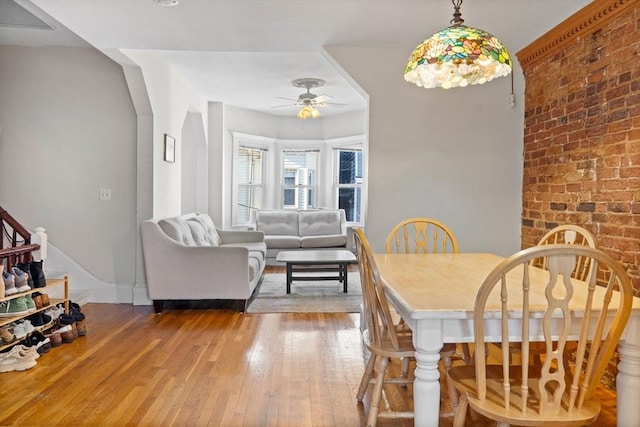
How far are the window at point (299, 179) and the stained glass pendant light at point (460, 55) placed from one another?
5982mm

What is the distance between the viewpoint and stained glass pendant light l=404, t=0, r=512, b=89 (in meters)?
2.01

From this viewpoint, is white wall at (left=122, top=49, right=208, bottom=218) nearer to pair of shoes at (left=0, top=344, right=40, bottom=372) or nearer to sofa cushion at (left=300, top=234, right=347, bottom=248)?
pair of shoes at (left=0, top=344, right=40, bottom=372)

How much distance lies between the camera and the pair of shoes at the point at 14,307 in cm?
287

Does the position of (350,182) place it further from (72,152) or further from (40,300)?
(40,300)

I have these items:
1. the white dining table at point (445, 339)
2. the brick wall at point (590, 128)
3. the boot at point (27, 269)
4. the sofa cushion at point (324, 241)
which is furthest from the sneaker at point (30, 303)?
the sofa cushion at point (324, 241)

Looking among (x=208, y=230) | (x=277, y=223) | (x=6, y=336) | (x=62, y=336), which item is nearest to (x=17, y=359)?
(x=6, y=336)

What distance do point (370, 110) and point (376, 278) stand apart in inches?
82.6

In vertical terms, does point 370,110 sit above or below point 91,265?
above

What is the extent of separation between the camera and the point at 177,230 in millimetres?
4293

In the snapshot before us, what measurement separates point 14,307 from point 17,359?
337mm

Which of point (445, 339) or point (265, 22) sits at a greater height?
point (265, 22)

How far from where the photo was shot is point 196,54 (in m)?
4.60

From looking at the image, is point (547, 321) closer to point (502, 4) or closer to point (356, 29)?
point (502, 4)

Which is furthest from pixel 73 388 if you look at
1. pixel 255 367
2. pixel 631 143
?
pixel 631 143
